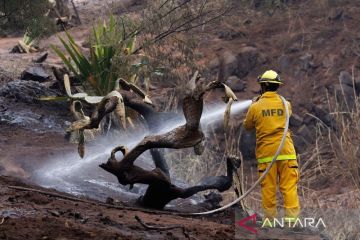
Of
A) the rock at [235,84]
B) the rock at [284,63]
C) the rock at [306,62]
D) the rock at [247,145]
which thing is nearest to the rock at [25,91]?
the rock at [247,145]

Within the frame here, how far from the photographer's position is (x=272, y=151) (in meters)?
5.82

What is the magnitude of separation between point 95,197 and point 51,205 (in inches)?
54.4

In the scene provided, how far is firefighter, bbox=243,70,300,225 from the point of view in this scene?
5754 mm

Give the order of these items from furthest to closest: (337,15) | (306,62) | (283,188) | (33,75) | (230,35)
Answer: (337,15), (230,35), (306,62), (33,75), (283,188)

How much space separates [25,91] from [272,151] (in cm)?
437

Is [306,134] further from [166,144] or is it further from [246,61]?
[166,144]

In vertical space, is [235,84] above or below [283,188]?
above

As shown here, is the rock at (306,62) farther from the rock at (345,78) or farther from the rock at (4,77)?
the rock at (4,77)

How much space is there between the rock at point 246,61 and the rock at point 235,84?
0.39 metres

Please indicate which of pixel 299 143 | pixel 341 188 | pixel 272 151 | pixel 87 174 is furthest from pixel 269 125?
pixel 299 143

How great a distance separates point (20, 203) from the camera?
455 centimetres

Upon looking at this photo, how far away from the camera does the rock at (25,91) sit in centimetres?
899

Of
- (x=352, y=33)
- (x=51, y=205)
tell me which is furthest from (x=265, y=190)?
(x=352, y=33)

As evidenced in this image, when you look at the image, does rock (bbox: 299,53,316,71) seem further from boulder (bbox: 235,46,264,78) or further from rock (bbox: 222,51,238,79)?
rock (bbox: 222,51,238,79)
